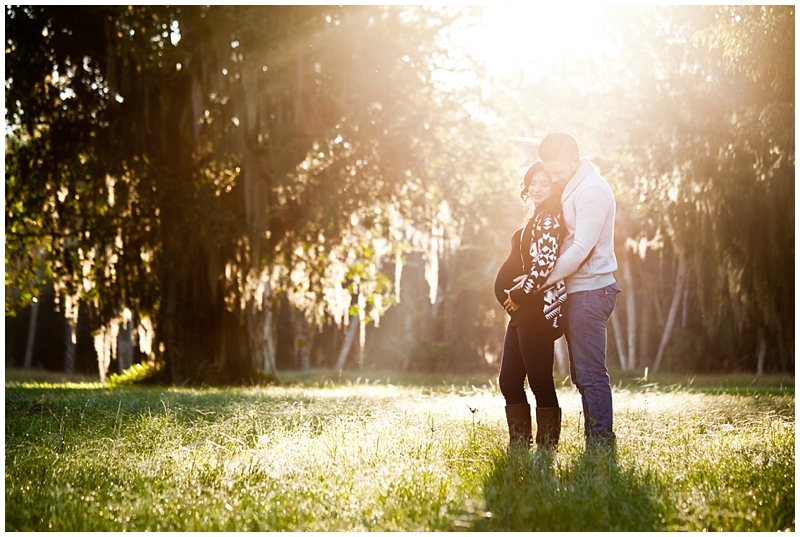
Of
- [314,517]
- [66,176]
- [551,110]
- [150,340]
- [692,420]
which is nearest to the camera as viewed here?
[314,517]

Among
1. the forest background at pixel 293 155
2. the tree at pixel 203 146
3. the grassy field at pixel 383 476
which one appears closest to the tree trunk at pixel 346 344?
the forest background at pixel 293 155

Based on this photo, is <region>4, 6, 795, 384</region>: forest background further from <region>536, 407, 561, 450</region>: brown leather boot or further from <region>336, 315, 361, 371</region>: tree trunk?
<region>336, 315, 361, 371</region>: tree trunk

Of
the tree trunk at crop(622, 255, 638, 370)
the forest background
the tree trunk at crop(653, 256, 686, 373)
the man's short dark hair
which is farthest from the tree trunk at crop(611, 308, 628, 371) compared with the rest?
the man's short dark hair

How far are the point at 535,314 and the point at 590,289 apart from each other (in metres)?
0.35

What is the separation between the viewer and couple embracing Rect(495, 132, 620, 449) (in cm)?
396

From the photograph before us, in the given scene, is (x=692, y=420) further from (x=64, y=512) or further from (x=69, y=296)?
(x=69, y=296)

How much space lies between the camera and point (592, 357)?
395 cm

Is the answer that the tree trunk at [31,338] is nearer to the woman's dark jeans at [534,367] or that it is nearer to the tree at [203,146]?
the tree at [203,146]

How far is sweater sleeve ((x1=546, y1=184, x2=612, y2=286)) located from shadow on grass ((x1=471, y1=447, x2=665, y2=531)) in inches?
37.3

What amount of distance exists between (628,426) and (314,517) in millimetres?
2761

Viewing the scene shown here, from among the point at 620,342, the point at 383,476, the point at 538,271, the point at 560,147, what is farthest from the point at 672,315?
the point at 383,476

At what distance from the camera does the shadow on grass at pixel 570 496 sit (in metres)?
2.84

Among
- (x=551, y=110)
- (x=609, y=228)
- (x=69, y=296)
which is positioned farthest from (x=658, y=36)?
(x=69, y=296)

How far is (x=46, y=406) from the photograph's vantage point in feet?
20.6
